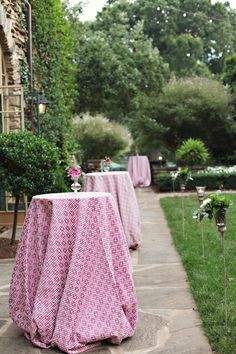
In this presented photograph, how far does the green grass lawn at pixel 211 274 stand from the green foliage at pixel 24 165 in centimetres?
194

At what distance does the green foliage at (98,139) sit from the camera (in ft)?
73.1

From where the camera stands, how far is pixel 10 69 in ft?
30.2

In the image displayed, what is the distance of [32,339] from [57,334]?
220 mm

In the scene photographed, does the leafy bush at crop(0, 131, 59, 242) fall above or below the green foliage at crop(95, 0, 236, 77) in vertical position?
below

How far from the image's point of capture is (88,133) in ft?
73.0

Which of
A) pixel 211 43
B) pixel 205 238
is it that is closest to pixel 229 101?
pixel 205 238

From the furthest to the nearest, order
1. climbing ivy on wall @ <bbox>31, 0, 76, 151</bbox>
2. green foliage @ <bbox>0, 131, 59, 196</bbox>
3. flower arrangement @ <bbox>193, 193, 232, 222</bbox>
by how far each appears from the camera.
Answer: climbing ivy on wall @ <bbox>31, 0, 76, 151</bbox>
green foliage @ <bbox>0, 131, 59, 196</bbox>
flower arrangement @ <bbox>193, 193, 232, 222</bbox>

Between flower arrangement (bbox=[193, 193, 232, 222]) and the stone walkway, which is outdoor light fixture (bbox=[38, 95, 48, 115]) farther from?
flower arrangement (bbox=[193, 193, 232, 222])

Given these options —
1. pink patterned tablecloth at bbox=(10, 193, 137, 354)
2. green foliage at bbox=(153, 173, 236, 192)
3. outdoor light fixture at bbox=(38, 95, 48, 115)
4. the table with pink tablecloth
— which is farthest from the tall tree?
pink patterned tablecloth at bbox=(10, 193, 137, 354)

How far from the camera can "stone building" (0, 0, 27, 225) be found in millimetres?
8797

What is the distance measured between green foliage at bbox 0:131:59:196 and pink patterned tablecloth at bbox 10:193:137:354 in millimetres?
2736

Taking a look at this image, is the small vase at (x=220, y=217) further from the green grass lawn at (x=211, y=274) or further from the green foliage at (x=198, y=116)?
the green foliage at (x=198, y=116)

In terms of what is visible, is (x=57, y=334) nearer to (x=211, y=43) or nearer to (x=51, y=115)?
(x=51, y=115)

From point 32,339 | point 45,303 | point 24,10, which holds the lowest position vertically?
point 32,339
